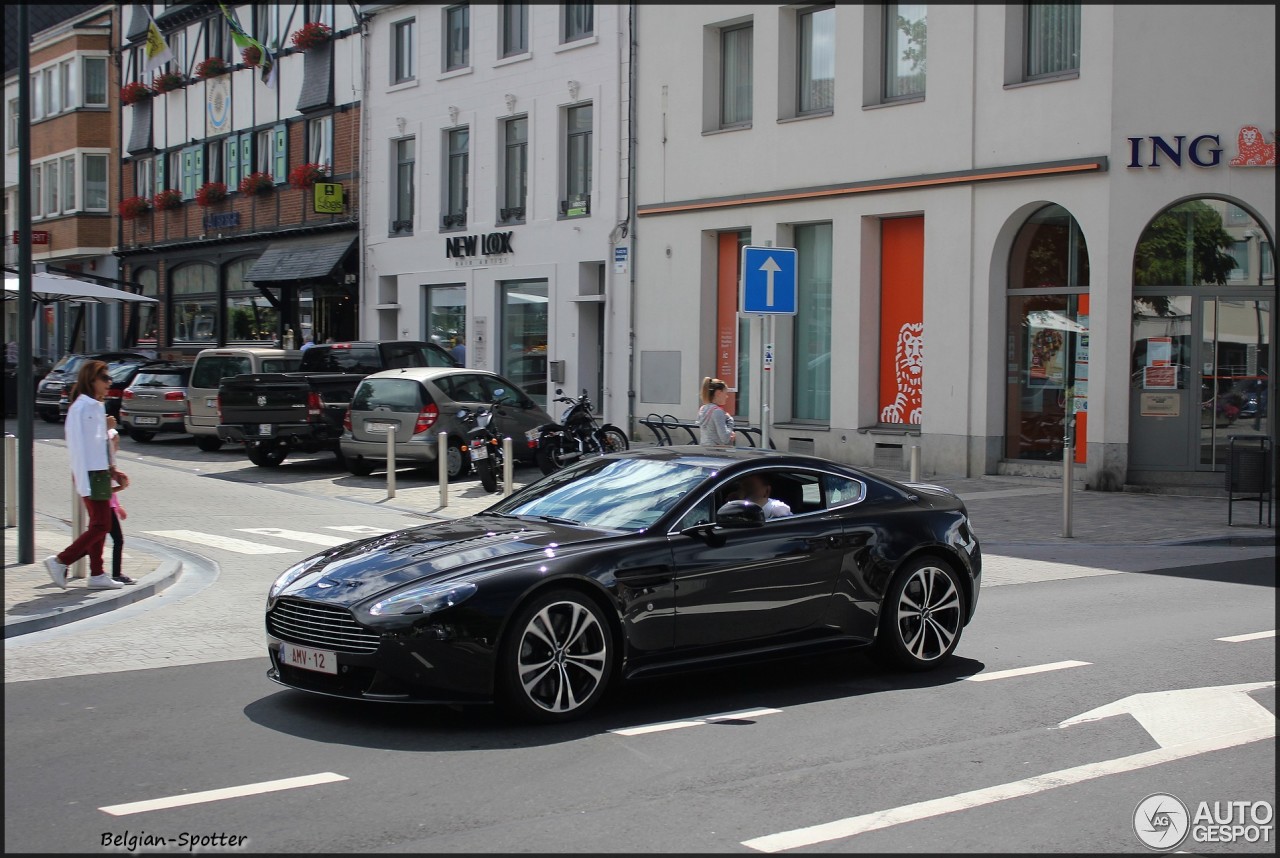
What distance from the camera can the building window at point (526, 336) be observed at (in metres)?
30.2

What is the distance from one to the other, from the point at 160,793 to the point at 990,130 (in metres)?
17.8

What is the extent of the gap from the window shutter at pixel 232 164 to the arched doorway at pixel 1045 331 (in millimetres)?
26052

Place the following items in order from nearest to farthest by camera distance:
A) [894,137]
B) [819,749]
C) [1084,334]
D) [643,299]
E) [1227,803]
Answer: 1. [1227,803]
2. [819,749]
3. [1084,334]
4. [894,137]
5. [643,299]

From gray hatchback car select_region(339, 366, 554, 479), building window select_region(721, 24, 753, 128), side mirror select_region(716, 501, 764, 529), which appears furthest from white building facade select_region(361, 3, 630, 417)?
side mirror select_region(716, 501, 764, 529)

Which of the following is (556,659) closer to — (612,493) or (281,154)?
(612,493)

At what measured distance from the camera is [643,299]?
27.2 m

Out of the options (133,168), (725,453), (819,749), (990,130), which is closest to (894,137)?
(990,130)

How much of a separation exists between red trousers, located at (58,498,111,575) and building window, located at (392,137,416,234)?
77.1 ft

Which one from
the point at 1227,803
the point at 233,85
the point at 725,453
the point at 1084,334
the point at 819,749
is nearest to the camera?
the point at 1227,803

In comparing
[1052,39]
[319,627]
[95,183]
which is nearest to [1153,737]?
[319,627]

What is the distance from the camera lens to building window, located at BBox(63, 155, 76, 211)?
159 feet

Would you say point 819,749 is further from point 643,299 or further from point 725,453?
point 643,299

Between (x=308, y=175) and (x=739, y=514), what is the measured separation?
1218 inches

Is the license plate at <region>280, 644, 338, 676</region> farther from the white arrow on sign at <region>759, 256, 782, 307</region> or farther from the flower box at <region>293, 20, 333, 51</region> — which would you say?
the flower box at <region>293, 20, 333, 51</region>
